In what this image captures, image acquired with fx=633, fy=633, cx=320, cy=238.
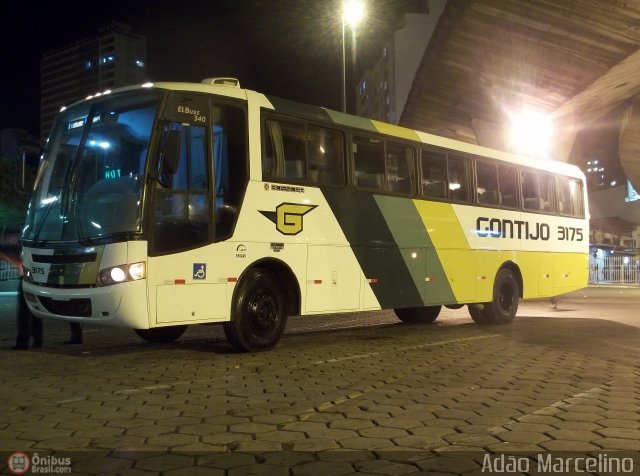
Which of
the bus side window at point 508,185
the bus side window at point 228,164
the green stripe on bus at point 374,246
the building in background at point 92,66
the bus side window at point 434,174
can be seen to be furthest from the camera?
the building in background at point 92,66

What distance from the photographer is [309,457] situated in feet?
13.7

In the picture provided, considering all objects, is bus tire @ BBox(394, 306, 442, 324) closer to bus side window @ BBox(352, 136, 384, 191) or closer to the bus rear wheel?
the bus rear wheel

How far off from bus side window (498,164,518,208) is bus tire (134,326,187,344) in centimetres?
724

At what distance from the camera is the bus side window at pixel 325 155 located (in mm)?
9359

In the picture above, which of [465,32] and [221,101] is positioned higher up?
[465,32]

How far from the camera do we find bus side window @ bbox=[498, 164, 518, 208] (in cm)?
1330

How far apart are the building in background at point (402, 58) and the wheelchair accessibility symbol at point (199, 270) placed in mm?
60130

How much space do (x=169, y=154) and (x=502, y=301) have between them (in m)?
8.40

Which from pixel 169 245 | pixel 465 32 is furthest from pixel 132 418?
pixel 465 32

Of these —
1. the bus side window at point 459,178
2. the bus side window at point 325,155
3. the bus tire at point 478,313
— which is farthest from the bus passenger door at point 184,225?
the bus tire at point 478,313

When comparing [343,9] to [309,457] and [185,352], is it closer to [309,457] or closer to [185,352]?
[185,352]

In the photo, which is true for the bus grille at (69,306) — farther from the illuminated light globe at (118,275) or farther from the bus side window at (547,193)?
the bus side window at (547,193)

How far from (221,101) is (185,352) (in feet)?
11.5

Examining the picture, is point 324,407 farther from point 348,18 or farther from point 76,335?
point 348,18
